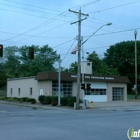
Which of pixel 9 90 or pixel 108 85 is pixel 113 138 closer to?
pixel 108 85

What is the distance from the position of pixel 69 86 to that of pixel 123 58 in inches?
1835

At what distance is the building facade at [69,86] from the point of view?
41125mm

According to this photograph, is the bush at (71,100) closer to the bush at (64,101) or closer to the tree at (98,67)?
the bush at (64,101)

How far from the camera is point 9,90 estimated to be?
52094mm

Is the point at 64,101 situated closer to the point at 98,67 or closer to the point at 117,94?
the point at 117,94

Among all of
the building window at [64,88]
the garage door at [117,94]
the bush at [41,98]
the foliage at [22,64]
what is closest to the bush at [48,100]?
the bush at [41,98]

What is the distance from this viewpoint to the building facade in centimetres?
4112

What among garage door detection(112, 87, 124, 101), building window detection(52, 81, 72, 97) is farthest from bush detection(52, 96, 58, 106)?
garage door detection(112, 87, 124, 101)

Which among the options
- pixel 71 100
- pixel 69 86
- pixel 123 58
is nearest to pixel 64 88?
pixel 69 86

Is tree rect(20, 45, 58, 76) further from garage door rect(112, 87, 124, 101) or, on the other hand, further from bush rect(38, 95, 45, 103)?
bush rect(38, 95, 45, 103)

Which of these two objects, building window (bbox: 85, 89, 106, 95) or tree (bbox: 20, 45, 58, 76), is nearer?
building window (bbox: 85, 89, 106, 95)

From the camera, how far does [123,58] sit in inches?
3393

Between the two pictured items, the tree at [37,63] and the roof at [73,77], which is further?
the tree at [37,63]

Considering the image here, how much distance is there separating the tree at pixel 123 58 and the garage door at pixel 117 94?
36201 mm
